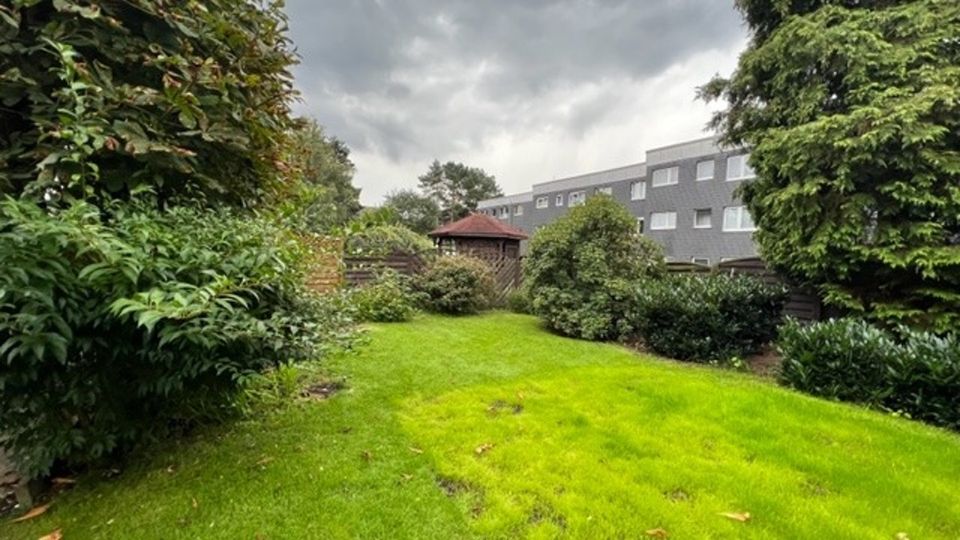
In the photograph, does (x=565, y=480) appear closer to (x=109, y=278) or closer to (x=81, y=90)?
(x=109, y=278)

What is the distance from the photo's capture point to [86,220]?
1.86 metres

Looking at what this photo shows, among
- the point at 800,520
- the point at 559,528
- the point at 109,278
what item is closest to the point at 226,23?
the point at 109,278

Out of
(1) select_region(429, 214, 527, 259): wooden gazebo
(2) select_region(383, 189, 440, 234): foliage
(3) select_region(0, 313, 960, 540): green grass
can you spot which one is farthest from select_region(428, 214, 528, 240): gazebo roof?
(2) select_region(383, 189, 440, 234): foliage

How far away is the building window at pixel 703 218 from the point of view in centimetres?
2117

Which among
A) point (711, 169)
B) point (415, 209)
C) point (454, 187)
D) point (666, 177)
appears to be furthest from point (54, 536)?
point (454, 187)

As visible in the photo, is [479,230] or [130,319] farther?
[479,230]

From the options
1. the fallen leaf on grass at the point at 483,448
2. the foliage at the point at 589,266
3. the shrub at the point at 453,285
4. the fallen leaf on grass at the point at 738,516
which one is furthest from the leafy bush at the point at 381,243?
the foliage at the point at 589,266

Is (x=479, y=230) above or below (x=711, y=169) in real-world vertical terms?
below

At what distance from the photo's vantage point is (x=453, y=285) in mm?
9406

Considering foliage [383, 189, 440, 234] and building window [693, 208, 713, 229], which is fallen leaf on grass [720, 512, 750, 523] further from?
foliage [383, 189, 440, 234]

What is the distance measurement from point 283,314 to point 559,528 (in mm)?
1805

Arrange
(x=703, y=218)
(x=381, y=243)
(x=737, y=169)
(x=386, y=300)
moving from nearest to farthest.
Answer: (x=381, y=243)
(x=386, y=300)
(x=737, y=169)
(x=703, y=218)

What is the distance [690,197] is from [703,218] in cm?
122

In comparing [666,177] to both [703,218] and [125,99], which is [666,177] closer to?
[703,218]
